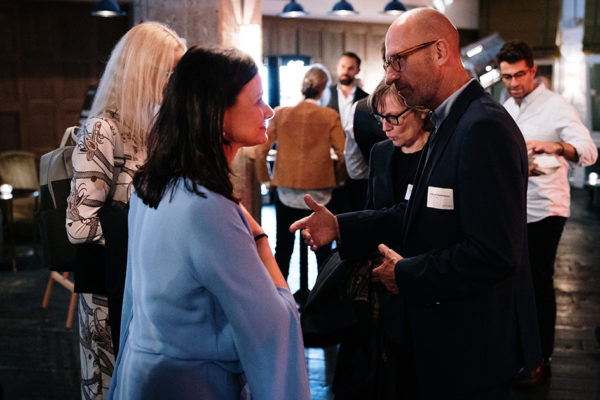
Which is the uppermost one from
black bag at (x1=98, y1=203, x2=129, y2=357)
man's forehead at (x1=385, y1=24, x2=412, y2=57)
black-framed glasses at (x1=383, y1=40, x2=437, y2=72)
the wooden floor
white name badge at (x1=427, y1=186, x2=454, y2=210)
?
man's forehead at (x1=385, y1=24, x2=412, y2=57)

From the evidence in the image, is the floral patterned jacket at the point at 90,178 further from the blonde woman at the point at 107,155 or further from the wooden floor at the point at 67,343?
the wooden floor at the point at 67,343

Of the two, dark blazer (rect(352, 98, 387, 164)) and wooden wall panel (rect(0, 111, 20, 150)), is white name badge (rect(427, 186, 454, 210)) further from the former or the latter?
wooden wall panel (rect(0, 111, 20, 150))

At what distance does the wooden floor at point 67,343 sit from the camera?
3508mm

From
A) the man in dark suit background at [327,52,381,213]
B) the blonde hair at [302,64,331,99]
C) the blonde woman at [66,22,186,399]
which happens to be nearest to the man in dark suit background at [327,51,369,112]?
the man in dark suit background at [327,52,381,213]

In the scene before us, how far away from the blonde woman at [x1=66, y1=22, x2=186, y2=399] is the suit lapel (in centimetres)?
89

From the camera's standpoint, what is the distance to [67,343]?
4.23 metres

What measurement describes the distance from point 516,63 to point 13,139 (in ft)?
22.9

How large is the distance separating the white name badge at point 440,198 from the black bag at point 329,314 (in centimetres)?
48

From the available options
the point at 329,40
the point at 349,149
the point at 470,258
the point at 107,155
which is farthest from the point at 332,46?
the point at 470,258

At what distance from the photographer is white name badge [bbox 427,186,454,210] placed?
5.41ft

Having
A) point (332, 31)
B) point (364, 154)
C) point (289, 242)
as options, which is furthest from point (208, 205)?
point (332, 31)

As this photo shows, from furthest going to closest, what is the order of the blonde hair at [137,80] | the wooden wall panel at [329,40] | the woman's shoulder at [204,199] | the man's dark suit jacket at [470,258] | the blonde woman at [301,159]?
the wooden wall panel at [329,40] < the blonde woman at [301,159] < the blonde hair at [137,80] < the man's dark suit jacket at [470,258] < the woman's shoulder at [204,199]

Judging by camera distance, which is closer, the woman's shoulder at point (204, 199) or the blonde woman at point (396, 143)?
the woman's shoulder at point (204, 199)

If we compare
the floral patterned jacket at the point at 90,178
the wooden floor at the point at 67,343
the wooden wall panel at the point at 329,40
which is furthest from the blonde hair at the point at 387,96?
the wooden wall panel at the point at 329,40
